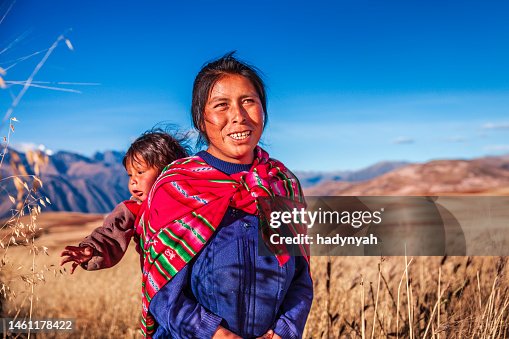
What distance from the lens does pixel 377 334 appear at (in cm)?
348

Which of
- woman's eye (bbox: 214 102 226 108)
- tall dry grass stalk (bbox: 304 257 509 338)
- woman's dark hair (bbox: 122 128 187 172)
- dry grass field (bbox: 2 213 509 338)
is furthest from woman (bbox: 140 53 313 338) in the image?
tall dry grass stalk (bbox: 304 257 509 338)

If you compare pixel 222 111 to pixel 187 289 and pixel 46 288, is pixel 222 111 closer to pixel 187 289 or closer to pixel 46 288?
pixel 187 289

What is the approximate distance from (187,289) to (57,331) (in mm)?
3308

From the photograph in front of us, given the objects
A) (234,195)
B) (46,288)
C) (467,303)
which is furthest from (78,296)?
(234,195)

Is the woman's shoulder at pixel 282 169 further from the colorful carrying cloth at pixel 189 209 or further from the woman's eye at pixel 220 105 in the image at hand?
the woman's eye at pixel 220 105

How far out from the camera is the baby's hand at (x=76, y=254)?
244 cm

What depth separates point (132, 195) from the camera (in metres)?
2.72

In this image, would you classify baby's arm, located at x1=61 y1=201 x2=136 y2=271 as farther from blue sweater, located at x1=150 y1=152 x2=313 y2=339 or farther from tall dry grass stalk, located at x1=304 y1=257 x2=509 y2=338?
tall dry grass stalk, located at x1=304 y1=257 x2=509 y2=338

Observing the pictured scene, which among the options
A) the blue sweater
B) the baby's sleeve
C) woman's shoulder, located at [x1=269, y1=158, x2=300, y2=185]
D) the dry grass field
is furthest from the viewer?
the dry grass field

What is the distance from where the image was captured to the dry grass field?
3146 mm

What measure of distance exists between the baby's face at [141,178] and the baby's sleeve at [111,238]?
0.11m

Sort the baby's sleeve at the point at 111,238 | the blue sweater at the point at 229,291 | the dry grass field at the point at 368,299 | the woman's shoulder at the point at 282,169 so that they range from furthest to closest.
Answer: the dry grass field at the point at 368,299 < the baby's sleeve at the point at 111,238 < the woman's shoulder at the point at 282,169 < the blue sweater at the point at 229,291

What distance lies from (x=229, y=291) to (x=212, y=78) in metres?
0.88

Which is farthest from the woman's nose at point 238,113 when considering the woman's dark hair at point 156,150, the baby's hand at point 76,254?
the baby's hand at point 76,254
